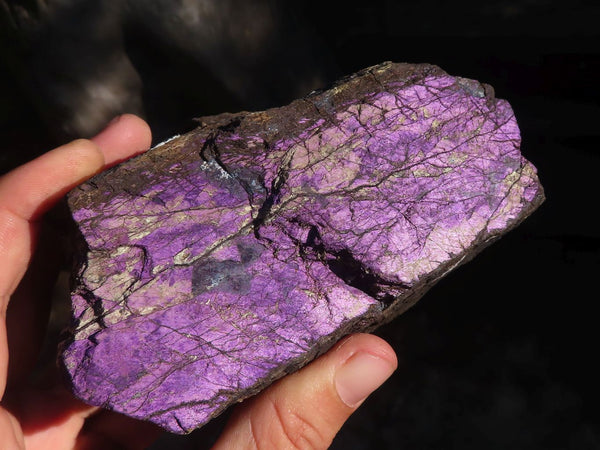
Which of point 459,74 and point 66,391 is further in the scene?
point 459,74

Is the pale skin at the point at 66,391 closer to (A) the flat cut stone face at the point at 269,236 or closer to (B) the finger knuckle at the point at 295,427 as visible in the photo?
(B) the finger knuckle at the point at 295,427

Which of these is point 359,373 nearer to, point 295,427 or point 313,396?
point 313,396

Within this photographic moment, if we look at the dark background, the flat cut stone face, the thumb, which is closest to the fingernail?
the thumb

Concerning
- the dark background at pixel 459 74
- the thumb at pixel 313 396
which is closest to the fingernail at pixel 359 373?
the thumb at pixel 313 396

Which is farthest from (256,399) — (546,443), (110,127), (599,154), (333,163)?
(599,154)

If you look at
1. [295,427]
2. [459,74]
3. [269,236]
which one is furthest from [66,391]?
[459,74]

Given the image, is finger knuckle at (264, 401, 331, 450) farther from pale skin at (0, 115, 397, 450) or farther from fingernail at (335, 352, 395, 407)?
fingernail at (335, 352, 395, 407)

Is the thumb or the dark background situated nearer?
the thumb
